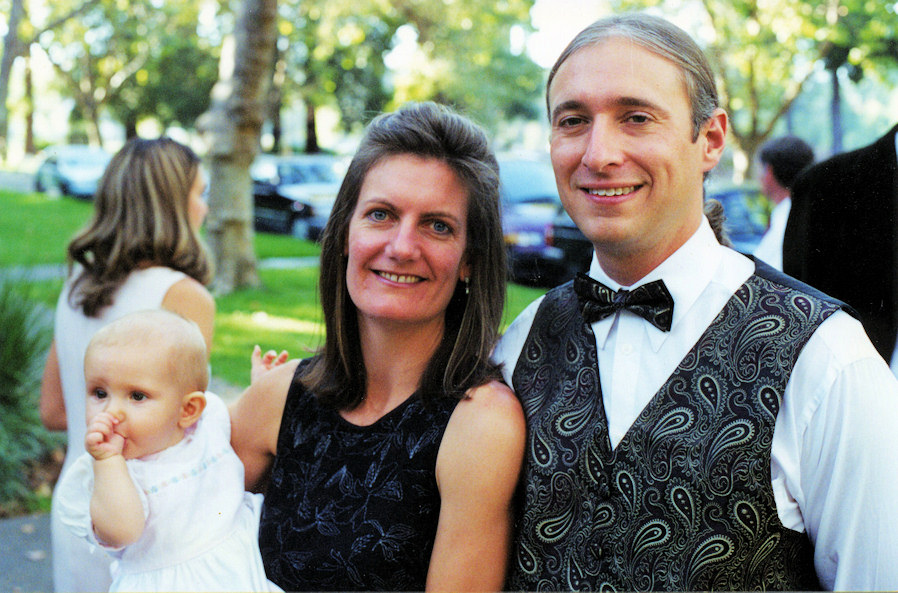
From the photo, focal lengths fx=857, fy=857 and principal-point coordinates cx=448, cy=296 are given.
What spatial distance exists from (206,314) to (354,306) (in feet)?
3.22

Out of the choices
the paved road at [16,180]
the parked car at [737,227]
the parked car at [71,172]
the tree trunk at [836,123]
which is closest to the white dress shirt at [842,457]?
the tree trunk at [836,123]

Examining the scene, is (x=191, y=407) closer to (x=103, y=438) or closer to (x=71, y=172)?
(x=103, y=438)

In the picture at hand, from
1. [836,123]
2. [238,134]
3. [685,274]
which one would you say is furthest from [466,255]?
[238,134]

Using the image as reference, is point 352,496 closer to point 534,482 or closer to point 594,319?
point 534,482

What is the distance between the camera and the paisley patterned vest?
5.77 feet

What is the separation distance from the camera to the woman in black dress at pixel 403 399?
2031 mm

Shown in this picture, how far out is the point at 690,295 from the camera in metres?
1.98

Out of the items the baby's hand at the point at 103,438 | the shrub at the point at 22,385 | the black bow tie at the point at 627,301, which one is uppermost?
the black bow tie at the point at 627,301

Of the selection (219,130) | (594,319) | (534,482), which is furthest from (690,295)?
(219,130)

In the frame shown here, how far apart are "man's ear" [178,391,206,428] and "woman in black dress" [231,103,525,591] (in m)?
0.25

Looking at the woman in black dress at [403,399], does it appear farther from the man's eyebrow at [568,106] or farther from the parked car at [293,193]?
the parked car at [293,193]

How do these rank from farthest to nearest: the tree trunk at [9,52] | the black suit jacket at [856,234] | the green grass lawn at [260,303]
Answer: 1. the tree trunk at [9,52]
2. the green grass lawn at [260,303]
3. the black suit jacket at [856,234]

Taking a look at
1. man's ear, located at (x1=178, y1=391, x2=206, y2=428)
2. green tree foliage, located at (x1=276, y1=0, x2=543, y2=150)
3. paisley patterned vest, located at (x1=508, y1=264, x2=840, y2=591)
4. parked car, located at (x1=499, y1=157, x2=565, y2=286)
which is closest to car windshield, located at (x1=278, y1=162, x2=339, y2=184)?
green tree foliage, located at (x1=276, y1=0, x2=543, y2=150)

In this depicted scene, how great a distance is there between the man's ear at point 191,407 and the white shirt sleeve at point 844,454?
1.41m
